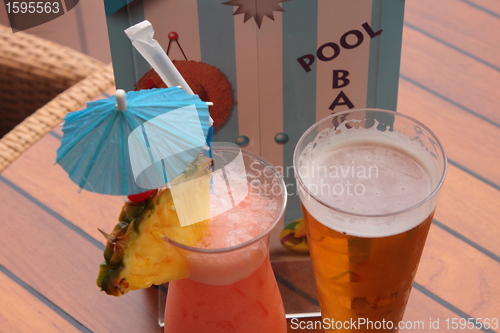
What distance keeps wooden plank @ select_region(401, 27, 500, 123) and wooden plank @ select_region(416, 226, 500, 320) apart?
1.01ft

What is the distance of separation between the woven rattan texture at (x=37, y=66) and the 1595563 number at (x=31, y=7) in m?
0.91

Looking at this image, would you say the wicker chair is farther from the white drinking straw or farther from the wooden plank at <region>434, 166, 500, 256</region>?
the wooden plank at <region>434, 166, 500, 256</region>

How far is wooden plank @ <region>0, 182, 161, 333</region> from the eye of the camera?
2.66 feet

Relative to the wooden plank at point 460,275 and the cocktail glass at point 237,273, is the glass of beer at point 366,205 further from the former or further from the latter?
the wooden plank at point 460,275

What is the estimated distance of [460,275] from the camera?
2.76ft

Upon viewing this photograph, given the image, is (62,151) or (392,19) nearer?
(62,151)

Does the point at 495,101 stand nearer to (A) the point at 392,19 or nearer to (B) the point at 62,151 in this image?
(A) the point at 392,19

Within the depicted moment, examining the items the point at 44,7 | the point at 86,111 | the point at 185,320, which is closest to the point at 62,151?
the point at 86,111

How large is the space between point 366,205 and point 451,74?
24.9 inches

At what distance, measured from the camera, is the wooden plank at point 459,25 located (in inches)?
47.0

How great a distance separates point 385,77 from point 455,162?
303 mm

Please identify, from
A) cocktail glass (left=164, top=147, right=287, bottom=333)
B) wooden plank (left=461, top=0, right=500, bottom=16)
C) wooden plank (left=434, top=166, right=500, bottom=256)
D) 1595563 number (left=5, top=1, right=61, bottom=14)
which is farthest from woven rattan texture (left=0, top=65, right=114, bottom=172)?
1595563 number (left=5, top=1, right=61, bottom=14)

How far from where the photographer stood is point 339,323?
69 cm

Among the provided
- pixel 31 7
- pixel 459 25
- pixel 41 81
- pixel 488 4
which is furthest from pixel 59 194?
pixel 31 7
